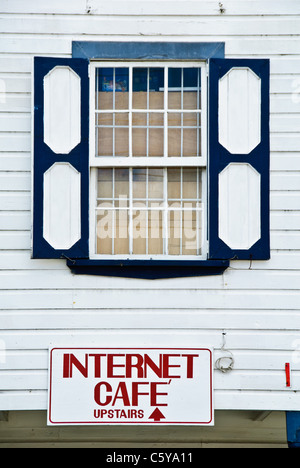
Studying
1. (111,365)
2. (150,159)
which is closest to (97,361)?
(111,365)

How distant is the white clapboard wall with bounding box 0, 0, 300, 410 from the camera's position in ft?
18.7

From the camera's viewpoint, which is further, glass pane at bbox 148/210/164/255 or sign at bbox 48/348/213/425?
glass pane at bbox 148/210/164/255

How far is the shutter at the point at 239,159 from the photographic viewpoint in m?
5.73

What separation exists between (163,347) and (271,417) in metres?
1.71

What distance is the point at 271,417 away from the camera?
6.73 meters

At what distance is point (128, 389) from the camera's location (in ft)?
18.5

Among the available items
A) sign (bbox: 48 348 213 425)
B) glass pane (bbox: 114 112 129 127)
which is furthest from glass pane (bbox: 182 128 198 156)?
sign (bbox: 48 348 213 425)

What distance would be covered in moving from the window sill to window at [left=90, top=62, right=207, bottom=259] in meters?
0.17

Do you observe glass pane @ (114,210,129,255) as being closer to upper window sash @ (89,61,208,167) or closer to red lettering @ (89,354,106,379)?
upper window sash @ (89,61,208,167)

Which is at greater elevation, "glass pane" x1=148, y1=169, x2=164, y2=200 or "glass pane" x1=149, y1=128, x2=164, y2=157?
"glass pane" x1=149, y1=128, x2=164, y2=157

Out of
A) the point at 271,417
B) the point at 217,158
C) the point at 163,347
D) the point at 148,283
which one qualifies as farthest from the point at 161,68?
the point at 271,417

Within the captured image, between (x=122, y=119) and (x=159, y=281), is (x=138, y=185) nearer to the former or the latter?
(x=122, y=119)

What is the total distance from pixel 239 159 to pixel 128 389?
6.81ft

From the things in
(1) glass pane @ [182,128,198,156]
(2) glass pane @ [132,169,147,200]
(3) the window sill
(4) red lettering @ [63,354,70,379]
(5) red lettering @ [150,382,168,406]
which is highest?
(1) glass pane @ [182,128,198,156]
